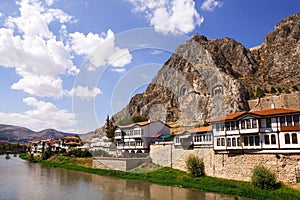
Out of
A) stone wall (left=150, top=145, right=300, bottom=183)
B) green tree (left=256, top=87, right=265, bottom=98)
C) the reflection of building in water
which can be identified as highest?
the reflection of building in water

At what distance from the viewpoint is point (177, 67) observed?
389ft

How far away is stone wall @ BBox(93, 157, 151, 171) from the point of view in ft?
124

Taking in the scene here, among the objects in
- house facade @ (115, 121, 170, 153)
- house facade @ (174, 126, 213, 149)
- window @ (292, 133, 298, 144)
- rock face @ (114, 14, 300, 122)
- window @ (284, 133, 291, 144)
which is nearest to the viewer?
window @ (292, 133, 298, 144)

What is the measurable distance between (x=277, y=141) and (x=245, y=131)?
3.12m

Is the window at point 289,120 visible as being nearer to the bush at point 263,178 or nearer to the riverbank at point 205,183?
the bush at point 263,178

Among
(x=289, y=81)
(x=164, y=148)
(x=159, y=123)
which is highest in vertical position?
(x=289, y=81)

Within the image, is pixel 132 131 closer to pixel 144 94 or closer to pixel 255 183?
pixel 255 183

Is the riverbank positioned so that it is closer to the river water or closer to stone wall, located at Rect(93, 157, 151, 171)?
the river water

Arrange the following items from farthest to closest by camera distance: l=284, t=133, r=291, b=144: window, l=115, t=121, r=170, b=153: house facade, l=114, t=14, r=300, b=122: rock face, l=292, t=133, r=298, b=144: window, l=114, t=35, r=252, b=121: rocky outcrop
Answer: l=114, t=35, r=252, b=121: rocky outcrop
l=114, t=14, r=300, b=122: rock face
l=115, t=121, r=170, b=153: house facade
l=284, t=133, r=291, b=144: window
l=292, t=133, r=298, b=144: window

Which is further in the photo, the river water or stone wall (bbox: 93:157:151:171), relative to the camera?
stone wall (bbox: 93:157:151:171)

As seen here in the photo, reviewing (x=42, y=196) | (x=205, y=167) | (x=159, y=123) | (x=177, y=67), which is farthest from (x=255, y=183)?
(x=177, y=67)

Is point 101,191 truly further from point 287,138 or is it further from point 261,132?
point 287,138

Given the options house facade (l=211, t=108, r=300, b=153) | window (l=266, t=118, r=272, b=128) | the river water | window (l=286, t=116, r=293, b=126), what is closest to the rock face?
house facade (l=211, t=108, r=300, b=153)

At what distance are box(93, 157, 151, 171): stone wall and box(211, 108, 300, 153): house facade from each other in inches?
576
